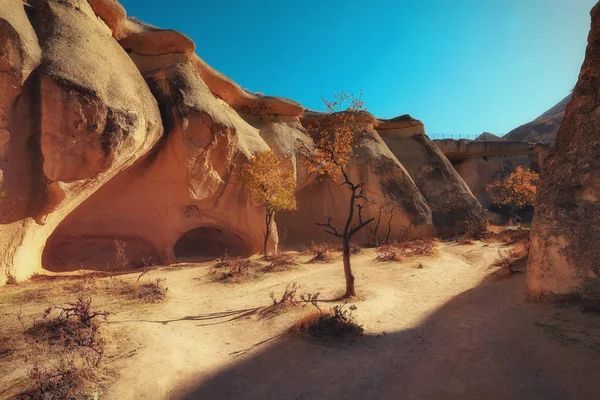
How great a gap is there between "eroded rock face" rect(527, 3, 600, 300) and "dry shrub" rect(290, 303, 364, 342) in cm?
324

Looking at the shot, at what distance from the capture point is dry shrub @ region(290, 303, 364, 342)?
5.14 meters

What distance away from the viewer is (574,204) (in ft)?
17.0


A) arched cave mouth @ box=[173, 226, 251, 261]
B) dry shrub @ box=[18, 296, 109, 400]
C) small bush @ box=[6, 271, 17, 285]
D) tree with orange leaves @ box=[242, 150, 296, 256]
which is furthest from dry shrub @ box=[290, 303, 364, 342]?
arched cave mouth @ box=[173, 226, 251, 261]

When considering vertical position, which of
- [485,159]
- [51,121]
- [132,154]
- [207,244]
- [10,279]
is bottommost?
[207,244]

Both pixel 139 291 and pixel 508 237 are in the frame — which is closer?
pixel 139 291

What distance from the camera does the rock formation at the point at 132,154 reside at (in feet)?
26.8

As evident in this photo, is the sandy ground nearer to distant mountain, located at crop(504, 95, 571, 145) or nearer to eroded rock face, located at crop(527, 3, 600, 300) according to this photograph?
eroded rock face, located at crop(527, 3, 600, 300)

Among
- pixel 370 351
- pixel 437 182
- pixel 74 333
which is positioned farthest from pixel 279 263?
pixel 437 182

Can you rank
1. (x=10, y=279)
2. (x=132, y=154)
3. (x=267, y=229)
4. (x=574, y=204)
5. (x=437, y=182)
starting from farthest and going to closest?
(x=437, y=182)
(x=267, y=229)
(x=132, y=154)
(x=10, y=279)
(x=574, y=204)

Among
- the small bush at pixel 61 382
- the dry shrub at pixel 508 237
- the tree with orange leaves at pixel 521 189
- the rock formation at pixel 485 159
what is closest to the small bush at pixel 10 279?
the small bush at pixel 61 382

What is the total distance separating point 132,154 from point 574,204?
Answer: 37.1ft

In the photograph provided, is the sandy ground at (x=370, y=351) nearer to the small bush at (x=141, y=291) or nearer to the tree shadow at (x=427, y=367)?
the tree shadow at (x=427, y=367)

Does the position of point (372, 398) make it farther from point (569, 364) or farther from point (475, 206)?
point (475, 206)

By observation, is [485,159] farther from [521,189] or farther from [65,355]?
[65,355]
